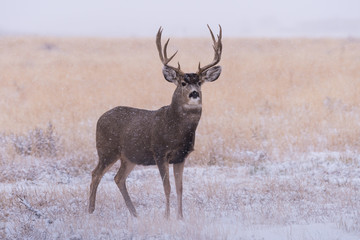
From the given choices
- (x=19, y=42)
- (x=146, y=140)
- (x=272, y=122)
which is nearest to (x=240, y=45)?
(x=19, y=42)

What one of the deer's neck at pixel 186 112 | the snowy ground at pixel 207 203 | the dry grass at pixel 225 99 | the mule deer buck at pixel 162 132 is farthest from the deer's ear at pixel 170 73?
the dry grass at pixel 225 99

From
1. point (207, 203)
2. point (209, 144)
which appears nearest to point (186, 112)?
point (207, 203)

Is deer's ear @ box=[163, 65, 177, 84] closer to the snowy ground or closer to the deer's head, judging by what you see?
the deer's head

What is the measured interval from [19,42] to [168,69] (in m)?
32.7

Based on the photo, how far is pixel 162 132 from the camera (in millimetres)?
7531

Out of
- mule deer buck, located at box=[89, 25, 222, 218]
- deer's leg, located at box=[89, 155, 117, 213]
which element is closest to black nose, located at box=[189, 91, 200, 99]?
mule deer buck, located at box=[89, 25, 222, 218]

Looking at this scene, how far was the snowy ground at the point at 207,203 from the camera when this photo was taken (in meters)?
6.63

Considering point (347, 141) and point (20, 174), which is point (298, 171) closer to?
point (347, 141)

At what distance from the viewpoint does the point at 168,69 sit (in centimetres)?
756

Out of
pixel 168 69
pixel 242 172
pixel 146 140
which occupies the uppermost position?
pixel 168 69

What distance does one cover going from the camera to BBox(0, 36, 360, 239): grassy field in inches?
298

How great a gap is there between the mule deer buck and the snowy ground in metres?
0.52

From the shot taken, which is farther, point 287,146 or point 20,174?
point 287,146

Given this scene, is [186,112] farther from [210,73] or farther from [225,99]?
[225,99]
